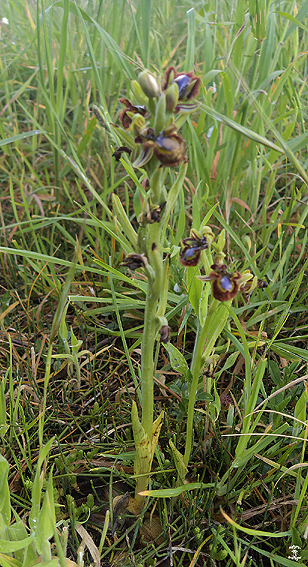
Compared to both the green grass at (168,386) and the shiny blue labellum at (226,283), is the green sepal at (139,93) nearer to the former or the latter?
the green grass at (168,386)

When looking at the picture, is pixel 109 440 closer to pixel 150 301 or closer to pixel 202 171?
pixel 150 301

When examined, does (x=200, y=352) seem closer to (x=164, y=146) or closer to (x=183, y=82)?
(x=164, y=146)

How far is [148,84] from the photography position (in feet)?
2.64

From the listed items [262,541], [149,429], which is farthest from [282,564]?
[149,429]

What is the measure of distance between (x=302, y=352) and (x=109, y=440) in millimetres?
744

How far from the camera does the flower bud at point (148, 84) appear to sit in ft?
2.62

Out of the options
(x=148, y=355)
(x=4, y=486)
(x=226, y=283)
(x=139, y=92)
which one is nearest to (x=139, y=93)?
(x=139, y=92)

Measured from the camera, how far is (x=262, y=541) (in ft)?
3.57

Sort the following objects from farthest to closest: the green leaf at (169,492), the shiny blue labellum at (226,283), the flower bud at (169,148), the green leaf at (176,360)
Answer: the green leaf at (176,360)
the green leaf at (169,492)
the shiny blue labellum at (226,283)
the flower bud at (169,148)

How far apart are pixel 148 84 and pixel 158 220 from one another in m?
0.27

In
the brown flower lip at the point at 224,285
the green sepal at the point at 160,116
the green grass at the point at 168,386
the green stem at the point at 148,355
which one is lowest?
the green grass at the point at 168,386

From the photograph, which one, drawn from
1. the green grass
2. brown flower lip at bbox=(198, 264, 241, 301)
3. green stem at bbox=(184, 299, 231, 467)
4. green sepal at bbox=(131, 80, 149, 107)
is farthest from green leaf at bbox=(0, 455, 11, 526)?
green sepal at bbox=(131, 80, 149, 107)

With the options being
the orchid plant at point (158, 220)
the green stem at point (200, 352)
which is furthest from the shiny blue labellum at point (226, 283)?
the green stem at point (200, 352)

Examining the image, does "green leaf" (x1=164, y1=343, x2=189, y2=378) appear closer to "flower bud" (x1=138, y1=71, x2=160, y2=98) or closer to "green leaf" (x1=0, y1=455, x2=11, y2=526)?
"green leaf" (x1=0, y1=455, x2=11, y2=526)
